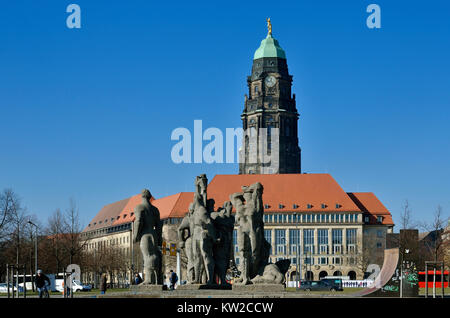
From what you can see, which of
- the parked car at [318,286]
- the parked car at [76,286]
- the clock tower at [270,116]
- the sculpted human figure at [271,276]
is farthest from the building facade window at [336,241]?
the sculpted human figure at [271,276]

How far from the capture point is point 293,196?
142 m

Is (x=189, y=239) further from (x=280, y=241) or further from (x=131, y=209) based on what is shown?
(x=131, y=209)

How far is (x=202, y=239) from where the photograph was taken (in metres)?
26.4

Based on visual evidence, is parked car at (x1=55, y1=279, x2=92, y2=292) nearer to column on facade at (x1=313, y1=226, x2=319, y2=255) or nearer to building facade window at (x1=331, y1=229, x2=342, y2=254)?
column on facade at (x1=313, y1=226, x2=319, y2=255)

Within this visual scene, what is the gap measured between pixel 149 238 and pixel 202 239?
1694 mm

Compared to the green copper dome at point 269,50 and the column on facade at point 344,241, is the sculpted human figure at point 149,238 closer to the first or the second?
the column on facade at point 344,241

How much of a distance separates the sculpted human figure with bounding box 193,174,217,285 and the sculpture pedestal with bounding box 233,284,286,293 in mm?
2191

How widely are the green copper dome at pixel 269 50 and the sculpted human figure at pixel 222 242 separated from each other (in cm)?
14138

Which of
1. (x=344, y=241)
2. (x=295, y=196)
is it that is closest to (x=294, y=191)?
(x=295, y=196)

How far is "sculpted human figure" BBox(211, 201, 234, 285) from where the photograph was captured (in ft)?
89.0

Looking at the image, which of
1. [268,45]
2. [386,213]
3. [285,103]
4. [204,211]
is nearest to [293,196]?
[386,213]
